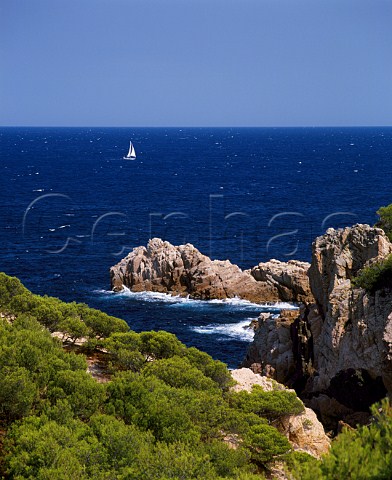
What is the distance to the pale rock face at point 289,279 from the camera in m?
68.8

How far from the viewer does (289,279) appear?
69.1 m

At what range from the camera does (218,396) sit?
29.0 m

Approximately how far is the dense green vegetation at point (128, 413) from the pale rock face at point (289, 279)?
35.3 m

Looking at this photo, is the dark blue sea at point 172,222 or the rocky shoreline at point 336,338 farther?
the dark blue sea at point 172,222

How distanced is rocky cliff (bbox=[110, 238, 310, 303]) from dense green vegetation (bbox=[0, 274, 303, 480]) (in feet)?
117

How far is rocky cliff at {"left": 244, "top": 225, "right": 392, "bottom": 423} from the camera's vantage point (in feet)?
114

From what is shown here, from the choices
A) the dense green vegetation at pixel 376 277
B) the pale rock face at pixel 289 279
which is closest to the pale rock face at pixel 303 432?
the dense green vegetation at pixel 376 277

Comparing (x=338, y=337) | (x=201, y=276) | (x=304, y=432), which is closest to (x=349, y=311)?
(x=338, y=337)

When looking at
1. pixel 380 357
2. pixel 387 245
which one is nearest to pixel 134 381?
pixel 380 357

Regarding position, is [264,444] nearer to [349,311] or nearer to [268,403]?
[268,403]

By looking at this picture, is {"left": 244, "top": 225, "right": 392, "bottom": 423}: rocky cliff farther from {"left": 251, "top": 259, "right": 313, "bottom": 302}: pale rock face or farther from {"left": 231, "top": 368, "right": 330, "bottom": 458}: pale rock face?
{"left": 251, "top": 259, "right": 313, "bottom": 302}: pale rock face

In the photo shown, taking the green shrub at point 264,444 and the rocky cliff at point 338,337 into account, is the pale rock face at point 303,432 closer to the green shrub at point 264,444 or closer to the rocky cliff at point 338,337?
the green shrub at point 264,444

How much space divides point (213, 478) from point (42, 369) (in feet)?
32.4

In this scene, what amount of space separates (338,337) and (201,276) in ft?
116
